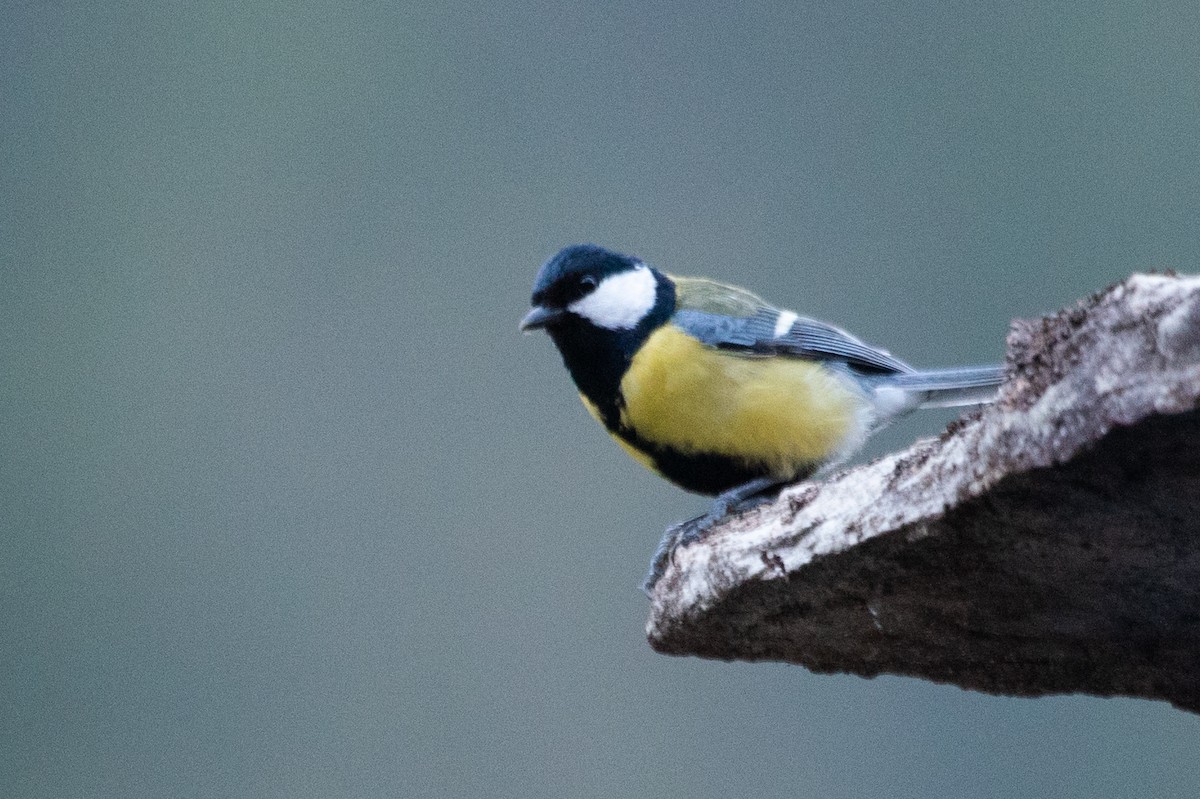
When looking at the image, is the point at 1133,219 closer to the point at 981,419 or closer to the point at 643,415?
the point at 643,415

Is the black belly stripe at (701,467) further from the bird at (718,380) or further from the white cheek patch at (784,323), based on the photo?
the white cheek patch at (784,323)

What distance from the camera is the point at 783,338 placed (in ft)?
4.38

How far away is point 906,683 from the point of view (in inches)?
79.6

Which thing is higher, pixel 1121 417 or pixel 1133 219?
pixel 1133 219

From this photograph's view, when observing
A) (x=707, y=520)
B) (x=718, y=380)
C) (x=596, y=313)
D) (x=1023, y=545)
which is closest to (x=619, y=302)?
(x=596, y=313)

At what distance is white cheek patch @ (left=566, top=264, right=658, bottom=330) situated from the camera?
1322 millimetres

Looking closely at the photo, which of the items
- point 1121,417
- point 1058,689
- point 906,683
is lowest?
point 906,683

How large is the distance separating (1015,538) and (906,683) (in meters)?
1.51

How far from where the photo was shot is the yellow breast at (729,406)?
1.26 meters

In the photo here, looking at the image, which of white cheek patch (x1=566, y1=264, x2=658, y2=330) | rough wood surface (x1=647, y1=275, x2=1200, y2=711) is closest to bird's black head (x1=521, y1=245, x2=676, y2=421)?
white cheek patch (x1=566, y1=264, x2=658, y2=330)

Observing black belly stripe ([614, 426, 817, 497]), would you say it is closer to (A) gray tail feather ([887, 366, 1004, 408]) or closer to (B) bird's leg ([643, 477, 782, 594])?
(B) bird's leg ([643, 477, 782, 594])

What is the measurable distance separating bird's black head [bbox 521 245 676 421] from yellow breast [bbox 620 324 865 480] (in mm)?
25

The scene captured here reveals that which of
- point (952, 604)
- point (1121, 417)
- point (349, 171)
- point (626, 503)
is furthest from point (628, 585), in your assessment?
point (1121, 417)

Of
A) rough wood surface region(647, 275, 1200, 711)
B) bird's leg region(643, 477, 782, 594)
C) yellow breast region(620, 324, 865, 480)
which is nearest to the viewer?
rough wood surface region(647, 275, 1200, 711)
